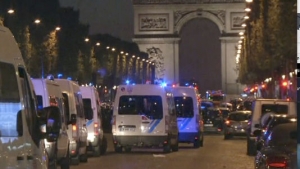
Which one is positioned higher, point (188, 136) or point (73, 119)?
point (73, 119)

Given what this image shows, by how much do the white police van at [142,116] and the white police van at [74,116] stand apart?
5670 mm

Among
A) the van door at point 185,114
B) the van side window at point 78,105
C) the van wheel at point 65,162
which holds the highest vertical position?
the van side window at point 78,105

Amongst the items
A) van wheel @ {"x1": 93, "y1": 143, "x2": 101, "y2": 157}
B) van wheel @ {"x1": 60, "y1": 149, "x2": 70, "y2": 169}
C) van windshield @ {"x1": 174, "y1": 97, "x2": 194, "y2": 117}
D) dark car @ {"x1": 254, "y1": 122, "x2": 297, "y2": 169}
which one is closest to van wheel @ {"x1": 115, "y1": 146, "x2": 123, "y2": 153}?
van wheel @ {"x1": 93, "y1": 143, "x2": 101, "y2": 157}

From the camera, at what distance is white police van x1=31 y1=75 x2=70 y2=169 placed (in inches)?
673

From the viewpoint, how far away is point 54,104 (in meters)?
18.2

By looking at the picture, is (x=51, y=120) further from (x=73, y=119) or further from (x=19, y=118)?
(x=73, y=119)

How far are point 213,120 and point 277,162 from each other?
45.3 m

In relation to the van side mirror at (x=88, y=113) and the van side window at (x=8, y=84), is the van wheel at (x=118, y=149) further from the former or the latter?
the van side window at (x=8, y=84)

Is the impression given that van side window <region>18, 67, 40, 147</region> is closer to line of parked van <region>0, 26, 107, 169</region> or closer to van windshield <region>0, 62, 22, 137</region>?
line of parked van <region>0, 26, 107, 169</region>

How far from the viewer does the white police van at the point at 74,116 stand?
816 inches

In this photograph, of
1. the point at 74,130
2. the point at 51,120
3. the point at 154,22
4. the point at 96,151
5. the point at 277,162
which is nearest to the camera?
the point at 51,120

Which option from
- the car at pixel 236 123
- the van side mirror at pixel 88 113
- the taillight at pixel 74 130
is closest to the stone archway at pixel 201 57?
the car at pixel 236 123

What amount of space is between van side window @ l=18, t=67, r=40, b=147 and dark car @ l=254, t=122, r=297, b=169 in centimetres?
328

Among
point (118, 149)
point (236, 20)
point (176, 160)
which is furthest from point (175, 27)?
point (176, 160)
